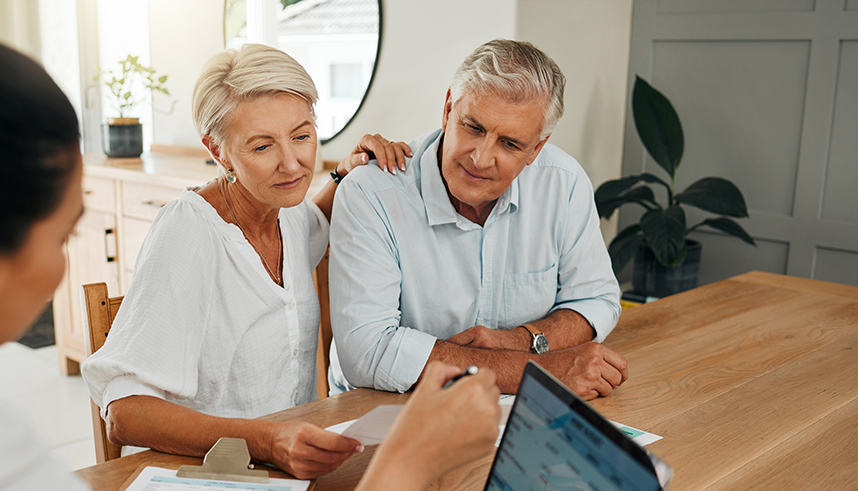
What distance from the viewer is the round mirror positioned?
8.60 ft

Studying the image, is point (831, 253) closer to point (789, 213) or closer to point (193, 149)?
point (789, 213)

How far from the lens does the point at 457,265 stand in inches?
58.8

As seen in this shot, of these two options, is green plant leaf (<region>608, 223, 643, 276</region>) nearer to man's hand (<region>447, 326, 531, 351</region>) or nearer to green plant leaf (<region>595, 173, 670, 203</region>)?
green plant leaf (<region>595, 173, 670, 203</region>)

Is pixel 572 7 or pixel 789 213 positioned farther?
pixel 789 213

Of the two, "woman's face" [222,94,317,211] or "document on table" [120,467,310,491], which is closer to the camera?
"document on table" [120,467,310,491]

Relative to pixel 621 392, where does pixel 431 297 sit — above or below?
above

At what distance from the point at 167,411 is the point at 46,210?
0.60m

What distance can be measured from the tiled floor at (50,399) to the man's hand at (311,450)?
1.79 m

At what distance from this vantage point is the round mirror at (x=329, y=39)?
8.60ft

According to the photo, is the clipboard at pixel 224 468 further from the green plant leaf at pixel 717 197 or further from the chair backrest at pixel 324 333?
the green plant leaf at pixel 717 197

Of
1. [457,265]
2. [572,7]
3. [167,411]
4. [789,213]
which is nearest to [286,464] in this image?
[167,411]

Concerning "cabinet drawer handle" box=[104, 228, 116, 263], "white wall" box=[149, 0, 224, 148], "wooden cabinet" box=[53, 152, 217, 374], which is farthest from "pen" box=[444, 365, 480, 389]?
"white wall" box=[149, 0, 224, 148]

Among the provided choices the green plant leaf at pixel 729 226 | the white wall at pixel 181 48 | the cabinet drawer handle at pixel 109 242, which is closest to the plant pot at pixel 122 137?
the white wall at pixel 181 48

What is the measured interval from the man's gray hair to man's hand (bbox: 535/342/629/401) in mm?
→ 484
